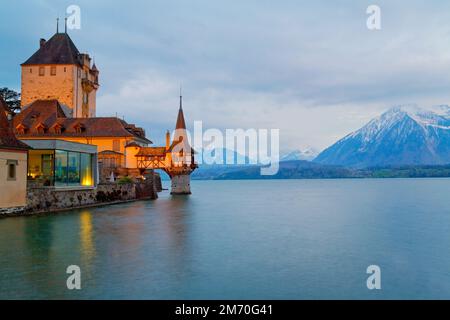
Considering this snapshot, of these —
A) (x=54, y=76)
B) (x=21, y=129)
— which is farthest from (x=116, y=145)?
(x=54, y=76)

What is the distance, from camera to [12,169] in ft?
118

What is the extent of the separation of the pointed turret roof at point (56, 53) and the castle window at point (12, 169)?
4259 centimetres

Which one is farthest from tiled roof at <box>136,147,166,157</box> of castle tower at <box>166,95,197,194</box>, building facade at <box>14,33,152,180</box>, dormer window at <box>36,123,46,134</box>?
dormer window at <box>36,123,46,134</box>

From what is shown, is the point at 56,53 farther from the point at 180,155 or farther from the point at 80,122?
the point at 180,155

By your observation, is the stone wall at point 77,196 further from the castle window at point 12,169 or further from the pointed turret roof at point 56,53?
the pointed turret roof at point 56,53

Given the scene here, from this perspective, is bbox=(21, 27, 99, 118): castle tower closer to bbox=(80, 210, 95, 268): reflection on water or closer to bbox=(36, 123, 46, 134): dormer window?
bbox=(36, 123, 46, 134): dormer window

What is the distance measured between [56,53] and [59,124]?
49.8ft

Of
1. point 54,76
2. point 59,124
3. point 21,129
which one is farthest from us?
point 54,76

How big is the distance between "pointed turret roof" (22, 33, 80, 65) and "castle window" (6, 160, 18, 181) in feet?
140

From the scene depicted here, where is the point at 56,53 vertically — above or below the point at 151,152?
above

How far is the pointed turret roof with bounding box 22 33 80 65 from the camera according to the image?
74.9 meters

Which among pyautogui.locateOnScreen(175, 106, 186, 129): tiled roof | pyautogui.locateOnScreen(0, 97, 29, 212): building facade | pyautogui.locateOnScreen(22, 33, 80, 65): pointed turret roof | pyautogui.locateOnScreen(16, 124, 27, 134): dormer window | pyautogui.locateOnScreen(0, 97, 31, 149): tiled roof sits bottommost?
pyautogui.locateOnScreen(0, 97, 29, 212): building facade
